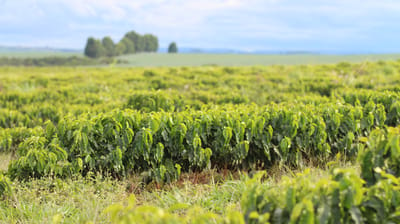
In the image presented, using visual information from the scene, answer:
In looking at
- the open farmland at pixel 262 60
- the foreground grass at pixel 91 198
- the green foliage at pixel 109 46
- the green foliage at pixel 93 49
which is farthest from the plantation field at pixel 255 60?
the green foliage at pixel 109 46

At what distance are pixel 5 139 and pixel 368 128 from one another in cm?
663

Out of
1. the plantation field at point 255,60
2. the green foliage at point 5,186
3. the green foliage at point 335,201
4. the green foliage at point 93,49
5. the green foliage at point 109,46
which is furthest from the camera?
the green foliage at point 109,46

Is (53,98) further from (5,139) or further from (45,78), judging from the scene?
(45,78)

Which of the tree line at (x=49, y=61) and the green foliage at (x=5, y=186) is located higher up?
the tree line at (x=49, y=61)

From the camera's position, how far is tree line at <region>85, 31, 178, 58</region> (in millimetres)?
78625

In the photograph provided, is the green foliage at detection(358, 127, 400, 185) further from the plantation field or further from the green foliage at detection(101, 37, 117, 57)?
the green foliage at detection(101, 37, 117, 57)

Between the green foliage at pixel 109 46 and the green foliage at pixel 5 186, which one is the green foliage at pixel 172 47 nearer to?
the green foliage at pixel 109 46

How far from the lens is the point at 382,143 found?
2.72 metres

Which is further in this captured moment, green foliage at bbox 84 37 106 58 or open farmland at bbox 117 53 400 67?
green foliage at bbox 84 37 106 58

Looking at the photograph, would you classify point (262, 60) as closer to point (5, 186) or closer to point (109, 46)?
point (5, 186)

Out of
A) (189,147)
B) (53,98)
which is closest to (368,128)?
(189,147)

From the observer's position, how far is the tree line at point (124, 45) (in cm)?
7862

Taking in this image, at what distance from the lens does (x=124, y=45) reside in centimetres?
8338

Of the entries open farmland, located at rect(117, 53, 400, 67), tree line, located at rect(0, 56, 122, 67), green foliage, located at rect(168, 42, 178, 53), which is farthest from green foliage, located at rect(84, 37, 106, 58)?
open farmland, located at rect(117, 53, 400, 67)
